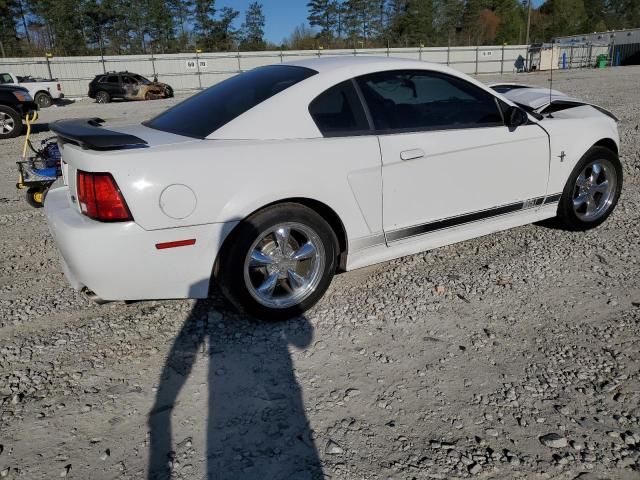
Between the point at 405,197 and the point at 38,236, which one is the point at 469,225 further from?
the point at 38,236

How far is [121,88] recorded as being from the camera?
2542 centimetres

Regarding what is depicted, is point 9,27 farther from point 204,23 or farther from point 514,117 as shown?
point 514,117

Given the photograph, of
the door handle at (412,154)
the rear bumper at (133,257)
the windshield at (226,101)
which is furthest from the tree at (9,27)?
the door handle at (412,154)

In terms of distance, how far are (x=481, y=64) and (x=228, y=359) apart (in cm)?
4519

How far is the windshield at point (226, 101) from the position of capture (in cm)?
321

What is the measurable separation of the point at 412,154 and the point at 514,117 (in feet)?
3.23

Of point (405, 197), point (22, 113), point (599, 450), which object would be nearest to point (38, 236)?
point (405, 197)

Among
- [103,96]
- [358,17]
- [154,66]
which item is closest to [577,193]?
[103,96]

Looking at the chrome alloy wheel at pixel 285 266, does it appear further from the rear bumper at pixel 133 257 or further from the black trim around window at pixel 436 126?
the black trim around window at pixel 436 126

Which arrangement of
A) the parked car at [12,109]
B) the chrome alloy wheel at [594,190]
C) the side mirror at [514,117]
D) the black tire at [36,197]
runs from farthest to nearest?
the parked car at [12,109]
the black tire at [36,197]
the chrome alloy wheel at [594,190]
the side mirror at [514,117]

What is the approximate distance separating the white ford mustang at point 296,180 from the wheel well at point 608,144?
0.36 meters

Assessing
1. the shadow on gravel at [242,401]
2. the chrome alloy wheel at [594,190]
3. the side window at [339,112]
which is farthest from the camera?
the chrome alloy wheel at [594,190]

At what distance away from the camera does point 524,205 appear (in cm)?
412

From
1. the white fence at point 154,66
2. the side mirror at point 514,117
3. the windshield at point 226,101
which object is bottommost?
the side mirror at point 514,117
